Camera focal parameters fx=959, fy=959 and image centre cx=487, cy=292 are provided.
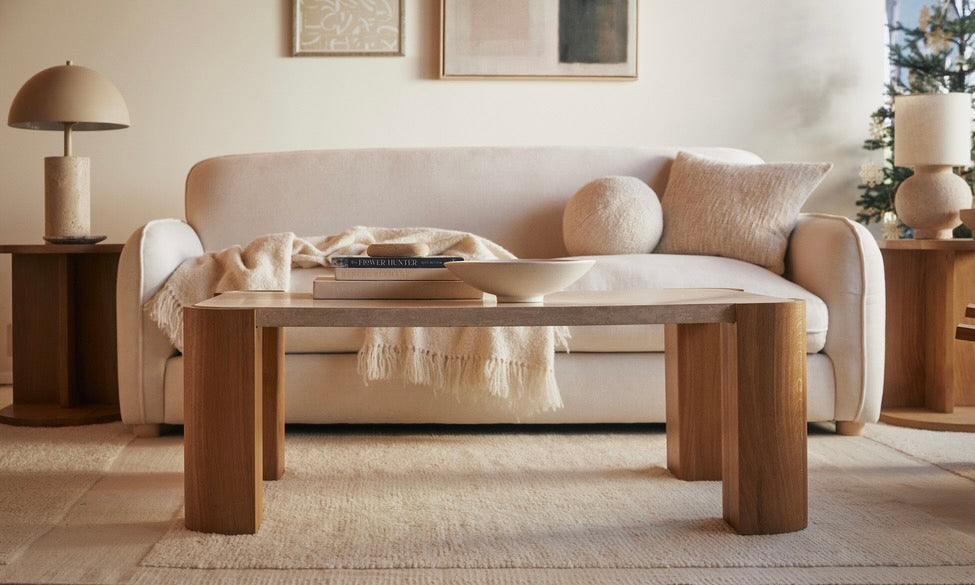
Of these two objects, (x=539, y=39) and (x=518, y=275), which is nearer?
(x=518, y=275)

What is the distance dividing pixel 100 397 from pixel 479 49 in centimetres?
182

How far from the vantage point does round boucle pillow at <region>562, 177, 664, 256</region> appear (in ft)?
9.18

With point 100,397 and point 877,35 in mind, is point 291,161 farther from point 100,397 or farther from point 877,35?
point 877,35

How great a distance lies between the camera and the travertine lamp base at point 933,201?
2879 mm

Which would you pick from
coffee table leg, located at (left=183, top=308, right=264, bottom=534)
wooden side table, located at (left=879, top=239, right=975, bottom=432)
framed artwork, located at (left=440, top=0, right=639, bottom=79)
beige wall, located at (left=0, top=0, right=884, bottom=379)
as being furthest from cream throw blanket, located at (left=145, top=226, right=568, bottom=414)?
framed artwork, located at (left=440, top=0, right=639, bottom=79)

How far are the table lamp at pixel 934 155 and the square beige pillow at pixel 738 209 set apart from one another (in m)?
0.36

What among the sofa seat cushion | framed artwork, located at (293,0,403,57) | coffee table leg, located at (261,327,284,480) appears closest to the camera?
coffee table leg, located at (261,327,284,480)

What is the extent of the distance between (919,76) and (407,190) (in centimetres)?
186

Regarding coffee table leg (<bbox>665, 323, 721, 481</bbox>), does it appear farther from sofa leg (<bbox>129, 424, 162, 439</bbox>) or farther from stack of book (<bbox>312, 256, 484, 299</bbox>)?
sofa leg (<bbox>129, 424, 162, 439</bbox>)

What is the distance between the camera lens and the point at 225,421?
1505 millimetres

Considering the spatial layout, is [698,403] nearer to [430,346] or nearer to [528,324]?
[528,324]

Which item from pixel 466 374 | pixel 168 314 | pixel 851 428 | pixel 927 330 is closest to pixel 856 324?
pixel 851 428

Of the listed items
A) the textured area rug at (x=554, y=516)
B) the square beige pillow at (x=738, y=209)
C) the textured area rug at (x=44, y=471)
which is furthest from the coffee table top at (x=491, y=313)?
the square beige pillow at (x=738, y=209)

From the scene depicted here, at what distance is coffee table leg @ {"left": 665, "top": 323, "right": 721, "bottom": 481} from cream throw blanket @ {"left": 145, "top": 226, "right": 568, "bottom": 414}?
0.41 m
